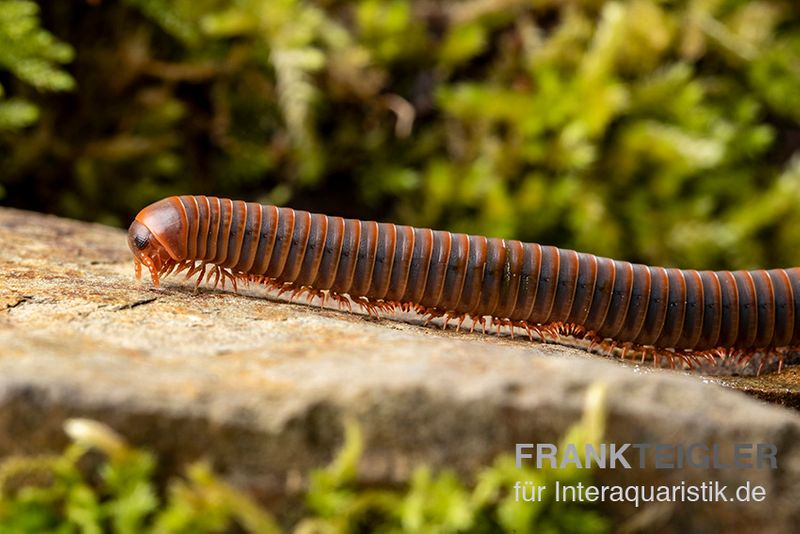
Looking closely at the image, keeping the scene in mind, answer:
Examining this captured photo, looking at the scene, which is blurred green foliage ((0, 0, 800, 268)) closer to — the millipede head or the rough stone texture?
the millipede head

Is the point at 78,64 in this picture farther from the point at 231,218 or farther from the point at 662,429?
the point at 662,429

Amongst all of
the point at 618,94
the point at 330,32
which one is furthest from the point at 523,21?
the point at 330,32

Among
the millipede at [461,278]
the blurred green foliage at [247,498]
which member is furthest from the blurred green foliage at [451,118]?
the blurred green foliage at [247,498]

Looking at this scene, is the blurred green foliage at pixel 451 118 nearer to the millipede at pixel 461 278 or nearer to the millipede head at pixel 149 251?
the millipede at pixel 461 278

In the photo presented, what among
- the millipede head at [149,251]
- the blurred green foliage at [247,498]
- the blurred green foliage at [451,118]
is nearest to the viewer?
the blurred green foliage at [247,498]

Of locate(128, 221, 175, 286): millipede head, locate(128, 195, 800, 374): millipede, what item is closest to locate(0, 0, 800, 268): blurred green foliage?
locate(128, 195, 800, 374): millipede

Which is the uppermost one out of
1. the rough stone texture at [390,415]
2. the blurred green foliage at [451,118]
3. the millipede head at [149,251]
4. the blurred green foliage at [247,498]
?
the blurred green foliage at [451,118]
